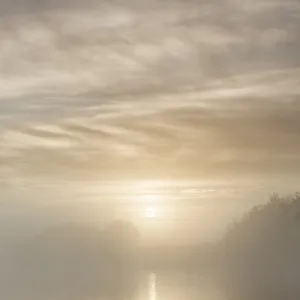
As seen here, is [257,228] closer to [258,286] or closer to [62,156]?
[258,286]

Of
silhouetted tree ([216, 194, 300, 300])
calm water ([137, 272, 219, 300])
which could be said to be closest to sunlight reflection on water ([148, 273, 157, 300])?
calm water ([137, 272, 219, 300])

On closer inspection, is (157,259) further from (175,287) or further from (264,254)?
(264,254)

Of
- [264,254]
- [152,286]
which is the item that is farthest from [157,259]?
→ [264,254]

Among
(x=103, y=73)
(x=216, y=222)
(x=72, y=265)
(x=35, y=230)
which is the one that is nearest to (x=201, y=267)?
(x=216, y=222)

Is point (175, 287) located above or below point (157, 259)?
below

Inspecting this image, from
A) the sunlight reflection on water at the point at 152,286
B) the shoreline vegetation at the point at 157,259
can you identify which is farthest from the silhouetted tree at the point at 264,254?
the sunlight reflection on water at the point at 152,286

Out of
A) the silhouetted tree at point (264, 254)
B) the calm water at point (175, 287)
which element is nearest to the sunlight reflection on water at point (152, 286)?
the calm water at point (175, 287)

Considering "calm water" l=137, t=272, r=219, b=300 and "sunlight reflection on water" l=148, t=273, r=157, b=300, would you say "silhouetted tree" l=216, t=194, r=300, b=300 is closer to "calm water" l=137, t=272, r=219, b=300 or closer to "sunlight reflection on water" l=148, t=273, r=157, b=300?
"calm water" l=137, t=272, r=219, b=300

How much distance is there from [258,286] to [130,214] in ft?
2.03

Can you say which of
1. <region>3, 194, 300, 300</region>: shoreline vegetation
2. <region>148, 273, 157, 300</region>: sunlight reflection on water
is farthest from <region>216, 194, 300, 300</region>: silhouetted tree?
<region>148, 273, 157, 300</region>: sunlight reflection on water

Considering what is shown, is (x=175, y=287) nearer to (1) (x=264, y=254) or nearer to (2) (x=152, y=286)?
(2) (x=152, y=286)

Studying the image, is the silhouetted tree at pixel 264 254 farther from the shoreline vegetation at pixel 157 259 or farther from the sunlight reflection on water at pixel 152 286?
the sunlight reflection on water at pixel 152 286

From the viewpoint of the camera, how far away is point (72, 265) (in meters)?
2.34

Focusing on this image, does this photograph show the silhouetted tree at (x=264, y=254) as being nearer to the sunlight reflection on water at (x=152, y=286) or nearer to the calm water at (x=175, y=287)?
the calm water at (x=175, y=287)
